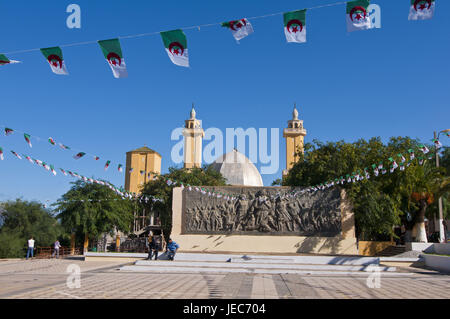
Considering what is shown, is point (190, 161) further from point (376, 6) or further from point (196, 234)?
point (376, 6)

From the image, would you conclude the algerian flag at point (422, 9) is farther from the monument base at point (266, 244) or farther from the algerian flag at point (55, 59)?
the monument base at point (266, 244)

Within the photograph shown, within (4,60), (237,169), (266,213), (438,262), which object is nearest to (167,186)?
(266,213)

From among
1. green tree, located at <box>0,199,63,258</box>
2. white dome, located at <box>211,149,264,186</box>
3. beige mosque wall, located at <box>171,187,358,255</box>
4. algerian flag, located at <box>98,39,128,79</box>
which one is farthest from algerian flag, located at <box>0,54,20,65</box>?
white dome, located at <box>211,149,264,186</box>

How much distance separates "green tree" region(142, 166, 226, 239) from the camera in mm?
33062

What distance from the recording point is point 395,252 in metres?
23.9

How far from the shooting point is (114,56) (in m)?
9.91

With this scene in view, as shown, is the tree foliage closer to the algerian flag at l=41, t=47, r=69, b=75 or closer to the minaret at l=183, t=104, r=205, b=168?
the algerian flag at l=41, t=47, r=69, b=75

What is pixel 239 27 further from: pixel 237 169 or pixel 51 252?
pixel 237 169

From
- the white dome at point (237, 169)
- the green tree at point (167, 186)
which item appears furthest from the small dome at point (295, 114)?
the green tree at point (167, 186)

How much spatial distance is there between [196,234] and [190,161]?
37.7 meters

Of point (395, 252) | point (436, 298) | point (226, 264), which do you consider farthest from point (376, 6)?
point (395, 252)

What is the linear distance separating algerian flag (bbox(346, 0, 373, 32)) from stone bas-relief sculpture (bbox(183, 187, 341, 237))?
559 inches

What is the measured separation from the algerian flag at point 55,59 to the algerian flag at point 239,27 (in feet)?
14.2

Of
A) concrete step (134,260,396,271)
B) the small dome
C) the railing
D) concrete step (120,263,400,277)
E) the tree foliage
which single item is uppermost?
the small dome
